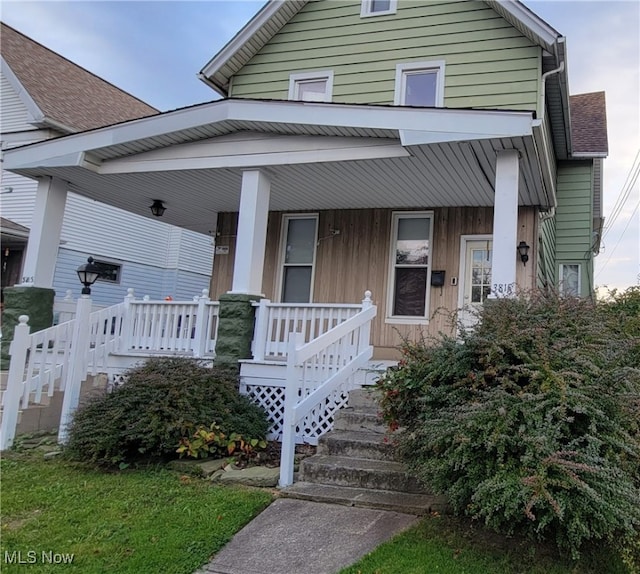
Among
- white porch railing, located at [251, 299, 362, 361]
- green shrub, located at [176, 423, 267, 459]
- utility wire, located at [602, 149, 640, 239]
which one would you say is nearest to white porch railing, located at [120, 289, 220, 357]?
white porch railing, located at [251, 299, 362, 361]

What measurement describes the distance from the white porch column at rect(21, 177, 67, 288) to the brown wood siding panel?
2.70 m

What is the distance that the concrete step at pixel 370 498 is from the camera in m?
3.69

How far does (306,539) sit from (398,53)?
737 centimetres

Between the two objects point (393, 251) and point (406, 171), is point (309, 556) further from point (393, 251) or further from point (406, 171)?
point (393, 251)

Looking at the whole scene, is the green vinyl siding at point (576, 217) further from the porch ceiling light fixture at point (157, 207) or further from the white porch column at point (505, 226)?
the porch ceiling light fixture at point (157, 207)

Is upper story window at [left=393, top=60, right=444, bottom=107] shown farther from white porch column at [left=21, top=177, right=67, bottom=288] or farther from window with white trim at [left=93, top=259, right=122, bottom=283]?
window with white trim at [left=93, top=259, right=122, bottom=283]

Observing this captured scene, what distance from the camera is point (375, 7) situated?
855 centimetres

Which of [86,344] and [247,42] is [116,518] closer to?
[86,344]

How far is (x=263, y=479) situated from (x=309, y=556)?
1437mm

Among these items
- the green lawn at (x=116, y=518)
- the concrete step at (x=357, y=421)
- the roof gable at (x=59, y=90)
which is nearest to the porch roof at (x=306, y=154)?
the concrete step at (x=357, y=421)

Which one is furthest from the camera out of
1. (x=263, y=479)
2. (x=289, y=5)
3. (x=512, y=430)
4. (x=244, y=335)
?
(x=289, y=5)

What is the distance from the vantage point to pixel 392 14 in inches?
329

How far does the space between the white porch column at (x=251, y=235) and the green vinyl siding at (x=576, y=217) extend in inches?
274

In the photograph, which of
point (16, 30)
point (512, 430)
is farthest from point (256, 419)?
point (16, 30)
